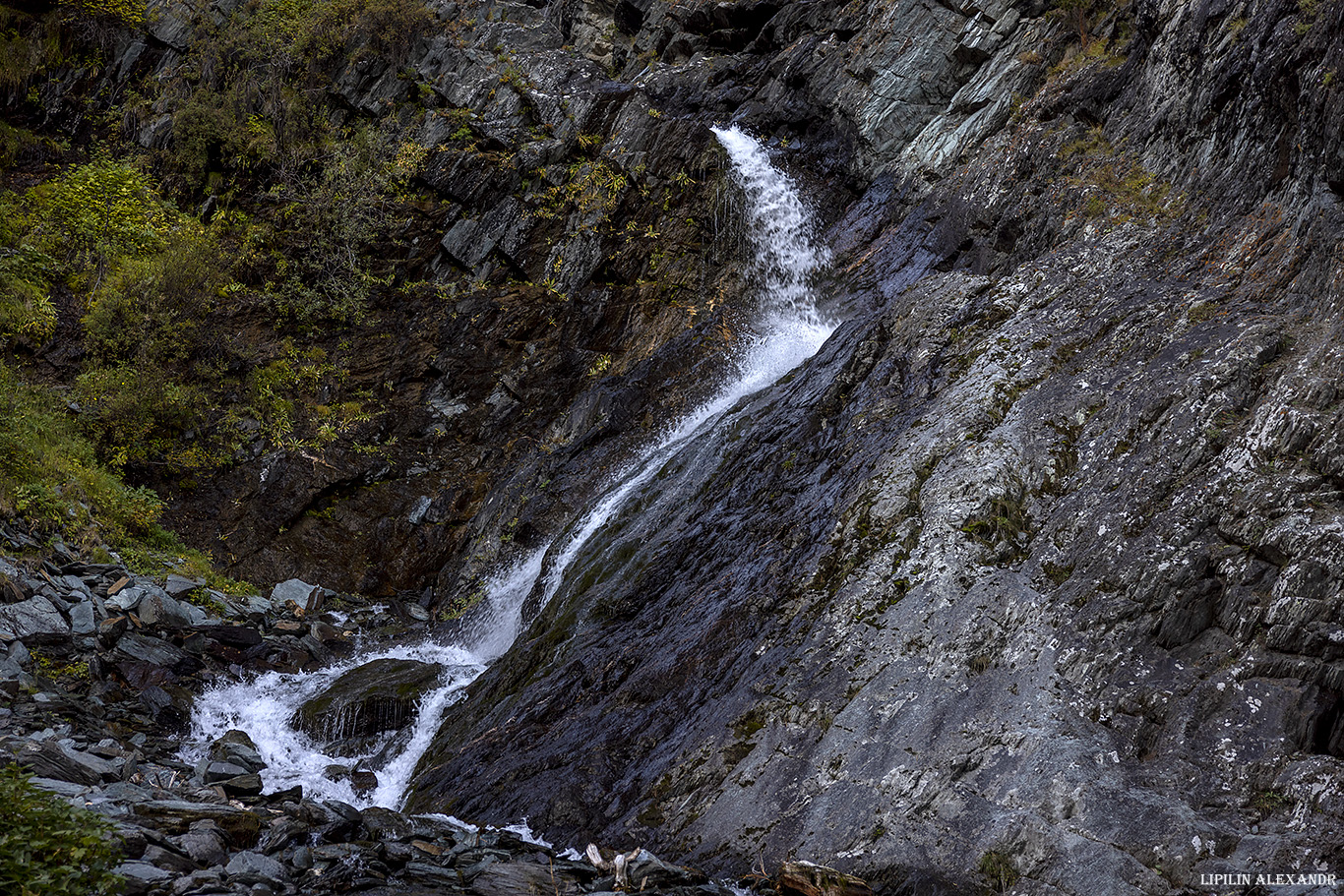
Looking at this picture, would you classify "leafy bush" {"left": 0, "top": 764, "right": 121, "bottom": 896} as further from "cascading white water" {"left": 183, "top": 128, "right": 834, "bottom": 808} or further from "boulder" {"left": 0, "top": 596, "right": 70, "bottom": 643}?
"boulder" {"left": 0, "top": 596, "right": 70, "bottom": 643}

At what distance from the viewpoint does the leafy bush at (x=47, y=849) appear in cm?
445

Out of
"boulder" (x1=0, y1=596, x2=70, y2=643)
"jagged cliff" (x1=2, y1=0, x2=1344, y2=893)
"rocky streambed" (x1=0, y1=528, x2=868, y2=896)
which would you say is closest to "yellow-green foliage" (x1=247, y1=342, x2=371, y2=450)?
"jagged cliff" (x1=2, y1=0, x2=1344, y2=893)

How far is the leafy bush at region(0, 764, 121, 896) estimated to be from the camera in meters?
4.45

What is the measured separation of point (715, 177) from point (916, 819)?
15.8 metres

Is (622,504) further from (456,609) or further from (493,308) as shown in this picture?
(493,308)

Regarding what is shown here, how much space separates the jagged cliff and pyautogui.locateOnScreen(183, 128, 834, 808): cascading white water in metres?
0.60

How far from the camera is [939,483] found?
27.9 feet

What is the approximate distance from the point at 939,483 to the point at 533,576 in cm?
805

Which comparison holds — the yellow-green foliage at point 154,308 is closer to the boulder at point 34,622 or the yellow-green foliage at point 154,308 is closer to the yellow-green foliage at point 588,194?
the yellow-green foliage at point 588,194

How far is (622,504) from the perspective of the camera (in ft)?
44.3

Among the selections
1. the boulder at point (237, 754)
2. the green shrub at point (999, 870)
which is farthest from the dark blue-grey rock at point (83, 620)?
the green shrub at point (999, 870)

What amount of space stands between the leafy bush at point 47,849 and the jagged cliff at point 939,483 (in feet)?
12.3

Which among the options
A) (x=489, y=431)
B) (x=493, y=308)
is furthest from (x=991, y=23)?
(x=489, y=431)

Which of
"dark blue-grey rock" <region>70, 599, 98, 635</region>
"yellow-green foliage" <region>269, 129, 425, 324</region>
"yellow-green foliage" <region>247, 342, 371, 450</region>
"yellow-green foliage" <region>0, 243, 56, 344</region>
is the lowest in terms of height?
"dark blue-grey rock" <region>70, 599, 98, 635</region>
